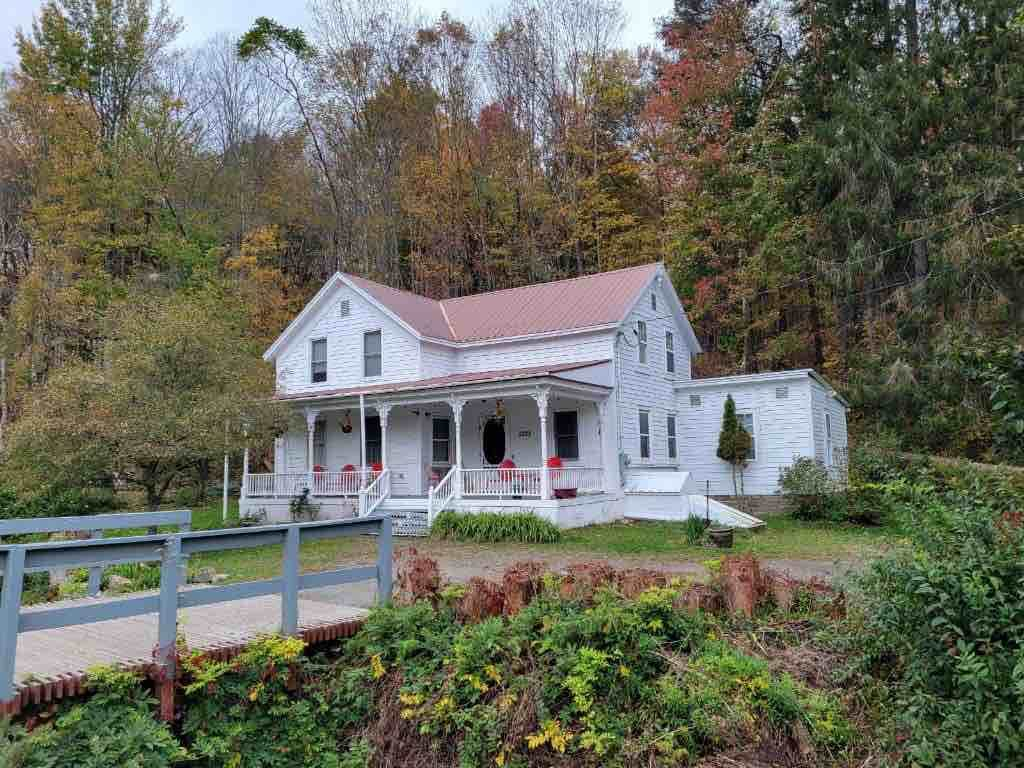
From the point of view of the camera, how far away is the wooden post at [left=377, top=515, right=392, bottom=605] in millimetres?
6361

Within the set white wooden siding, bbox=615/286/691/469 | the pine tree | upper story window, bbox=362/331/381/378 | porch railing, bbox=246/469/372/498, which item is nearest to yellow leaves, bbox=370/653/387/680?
porch railing, bbox=246/469/372/498

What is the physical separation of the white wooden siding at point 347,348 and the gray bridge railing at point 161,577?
47.5ft

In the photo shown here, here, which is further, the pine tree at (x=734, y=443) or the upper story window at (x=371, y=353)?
the upper story window at (x=371, y=353)

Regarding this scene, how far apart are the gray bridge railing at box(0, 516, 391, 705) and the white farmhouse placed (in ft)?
33.7

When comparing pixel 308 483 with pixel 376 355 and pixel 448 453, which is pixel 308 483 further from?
pixel 376 355

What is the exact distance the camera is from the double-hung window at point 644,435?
20.1 meters

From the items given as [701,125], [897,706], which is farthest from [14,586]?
[701,125]

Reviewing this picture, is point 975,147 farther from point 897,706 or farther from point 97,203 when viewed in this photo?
point 97,203

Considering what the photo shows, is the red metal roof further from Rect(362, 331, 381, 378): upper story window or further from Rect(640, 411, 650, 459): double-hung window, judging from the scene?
Rect(640, 411, 650, 459): double-hung window

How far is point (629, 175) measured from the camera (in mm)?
32781

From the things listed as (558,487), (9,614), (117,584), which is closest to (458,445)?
(558,487)

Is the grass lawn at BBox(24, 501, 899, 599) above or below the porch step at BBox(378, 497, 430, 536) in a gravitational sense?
below

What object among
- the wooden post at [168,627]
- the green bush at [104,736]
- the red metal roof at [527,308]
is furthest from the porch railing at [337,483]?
the green bush at [104,736]

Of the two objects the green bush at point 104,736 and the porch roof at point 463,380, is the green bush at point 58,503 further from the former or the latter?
the green bush at point 104,736
